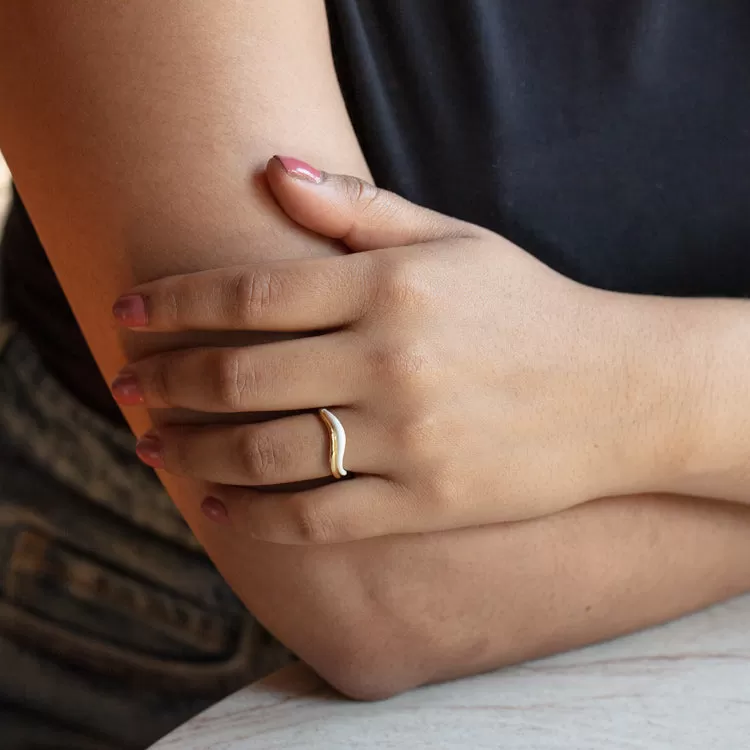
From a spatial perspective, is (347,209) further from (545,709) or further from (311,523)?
(545,709)

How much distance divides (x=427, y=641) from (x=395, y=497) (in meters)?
0.14

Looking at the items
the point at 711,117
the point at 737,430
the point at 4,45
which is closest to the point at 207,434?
the point at 4,45

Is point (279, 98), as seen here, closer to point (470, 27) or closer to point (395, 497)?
point (470, 27)

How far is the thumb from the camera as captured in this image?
0.59 metres

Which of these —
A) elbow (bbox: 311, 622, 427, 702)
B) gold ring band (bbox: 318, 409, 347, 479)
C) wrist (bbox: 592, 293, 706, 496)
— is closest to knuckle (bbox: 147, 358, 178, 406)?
gold ring band (bbox: 318, 409, 347, 479)

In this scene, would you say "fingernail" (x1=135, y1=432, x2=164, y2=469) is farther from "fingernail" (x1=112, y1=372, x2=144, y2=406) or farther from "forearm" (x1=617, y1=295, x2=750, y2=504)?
"forearm" (x1=617, y1=295, x2=750, y2=504)

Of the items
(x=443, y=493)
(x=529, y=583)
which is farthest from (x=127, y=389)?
(x=529, y=583)

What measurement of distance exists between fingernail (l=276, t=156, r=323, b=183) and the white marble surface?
41cm

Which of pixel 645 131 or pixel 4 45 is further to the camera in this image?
pixel 645 131

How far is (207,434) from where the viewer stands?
61cm

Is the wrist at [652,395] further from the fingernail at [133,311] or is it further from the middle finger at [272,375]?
the fingernail at [133,311]

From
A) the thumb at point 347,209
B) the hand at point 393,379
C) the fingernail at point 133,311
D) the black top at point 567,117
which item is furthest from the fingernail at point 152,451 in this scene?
the black top at point 567,117

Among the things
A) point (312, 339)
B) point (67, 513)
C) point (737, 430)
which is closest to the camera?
point (312, 339)

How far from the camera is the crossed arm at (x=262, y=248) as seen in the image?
23.3 inches
